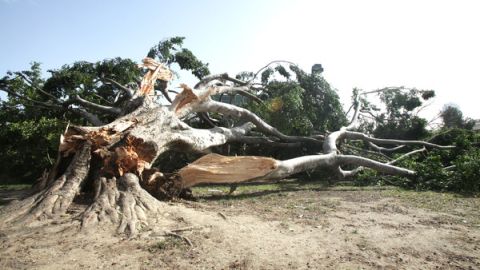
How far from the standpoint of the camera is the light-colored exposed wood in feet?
20.0

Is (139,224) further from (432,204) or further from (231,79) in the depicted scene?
(231,79)

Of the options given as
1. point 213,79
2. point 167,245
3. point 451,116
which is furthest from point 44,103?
point 451,116

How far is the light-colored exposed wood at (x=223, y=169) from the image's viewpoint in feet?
20.0

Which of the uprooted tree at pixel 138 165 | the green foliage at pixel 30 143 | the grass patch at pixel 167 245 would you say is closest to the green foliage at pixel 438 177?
the uprooted tree at pixel 138 165

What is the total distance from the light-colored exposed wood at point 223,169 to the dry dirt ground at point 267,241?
0.57 m

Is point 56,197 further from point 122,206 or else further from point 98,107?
point 98,107

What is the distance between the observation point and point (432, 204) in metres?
6.13

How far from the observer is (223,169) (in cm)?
636

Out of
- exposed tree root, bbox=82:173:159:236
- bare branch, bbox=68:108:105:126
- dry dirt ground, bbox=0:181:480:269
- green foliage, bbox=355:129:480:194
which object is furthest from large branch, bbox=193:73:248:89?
green foliage, bbox=355:129:480:194

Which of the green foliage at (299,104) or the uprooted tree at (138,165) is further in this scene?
the green foliage at (299,104)

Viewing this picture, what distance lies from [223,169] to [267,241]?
2693mm

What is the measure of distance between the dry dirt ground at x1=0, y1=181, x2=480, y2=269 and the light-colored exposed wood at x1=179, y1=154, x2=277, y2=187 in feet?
1.88

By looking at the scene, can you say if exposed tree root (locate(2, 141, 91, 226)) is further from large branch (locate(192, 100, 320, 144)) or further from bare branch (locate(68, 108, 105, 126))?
bare branch (locate(68, 108, 105, 126))

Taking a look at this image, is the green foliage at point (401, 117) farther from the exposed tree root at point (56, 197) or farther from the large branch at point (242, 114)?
the exposed tree root at point (56, 197)
